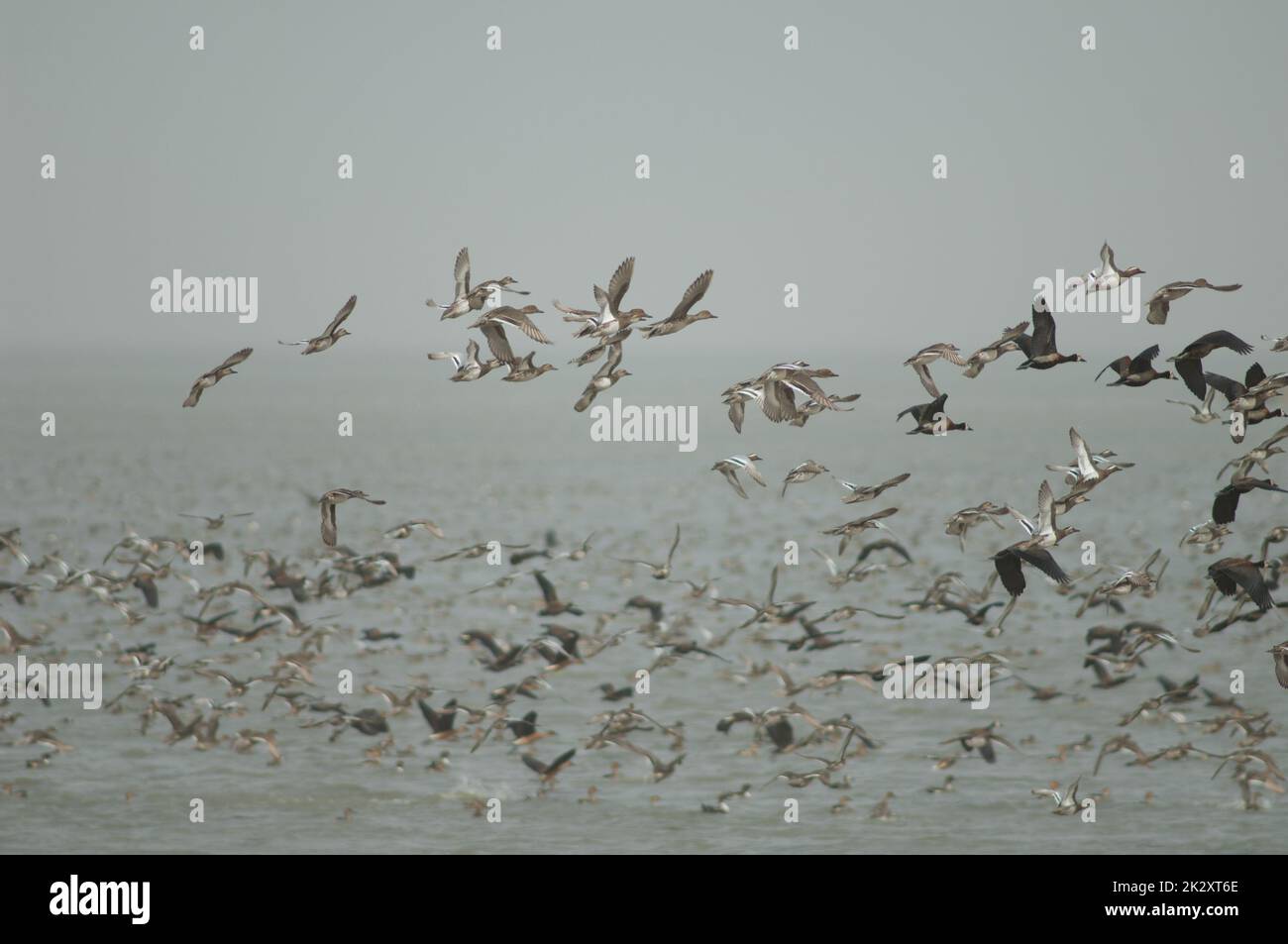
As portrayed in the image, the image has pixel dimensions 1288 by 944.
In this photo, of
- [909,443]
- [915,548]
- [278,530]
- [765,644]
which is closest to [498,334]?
[765,644]

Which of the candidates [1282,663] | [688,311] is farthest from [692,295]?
[1282,663]

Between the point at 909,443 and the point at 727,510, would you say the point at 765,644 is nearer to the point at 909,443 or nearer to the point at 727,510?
the point at 727,510

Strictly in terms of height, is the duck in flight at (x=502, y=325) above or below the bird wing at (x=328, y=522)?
above

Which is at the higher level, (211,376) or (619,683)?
(211,376)

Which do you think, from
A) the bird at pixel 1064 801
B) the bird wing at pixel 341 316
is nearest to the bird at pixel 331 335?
the bird wing at pixel 341 316

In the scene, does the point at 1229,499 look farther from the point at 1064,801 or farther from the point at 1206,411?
the point at 1064,801

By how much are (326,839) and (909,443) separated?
362 ft

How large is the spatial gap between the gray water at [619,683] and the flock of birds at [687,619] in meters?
0.35

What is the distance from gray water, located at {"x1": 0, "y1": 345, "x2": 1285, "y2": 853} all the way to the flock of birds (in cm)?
35

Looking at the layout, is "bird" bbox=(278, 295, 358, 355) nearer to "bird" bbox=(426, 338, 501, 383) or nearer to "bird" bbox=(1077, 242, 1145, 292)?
"bird" bbox=(426, 338, 501, 383)

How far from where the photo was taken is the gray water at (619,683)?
3259 cm

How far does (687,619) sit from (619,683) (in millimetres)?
2187

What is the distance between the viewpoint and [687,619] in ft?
144

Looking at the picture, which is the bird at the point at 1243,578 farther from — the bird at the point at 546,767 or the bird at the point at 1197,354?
the bird at the point at 546,767
